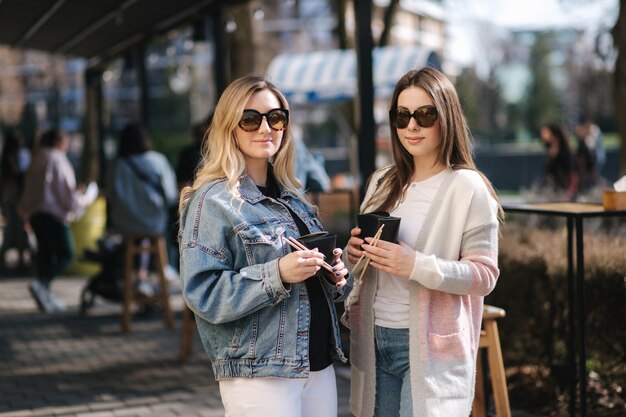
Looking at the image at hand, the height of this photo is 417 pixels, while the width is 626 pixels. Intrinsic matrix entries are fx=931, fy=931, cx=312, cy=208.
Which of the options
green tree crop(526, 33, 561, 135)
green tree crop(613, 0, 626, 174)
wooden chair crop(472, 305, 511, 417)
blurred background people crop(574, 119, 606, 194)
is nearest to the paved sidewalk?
wooden chair crop(472, 305, 511, 417)

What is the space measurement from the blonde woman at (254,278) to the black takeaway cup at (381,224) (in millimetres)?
136

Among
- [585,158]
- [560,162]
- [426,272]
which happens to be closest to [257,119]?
[426,272]

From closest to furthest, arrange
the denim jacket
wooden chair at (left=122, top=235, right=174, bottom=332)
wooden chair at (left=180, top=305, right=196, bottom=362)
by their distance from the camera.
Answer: the denim jacket
wooden chair at (left=180, top=305, right=196, bottom=362)
wooden chair at (left=122, top=235, right=174, bottom=332)

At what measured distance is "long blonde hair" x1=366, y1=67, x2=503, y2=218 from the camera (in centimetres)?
319

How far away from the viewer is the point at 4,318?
32.3 ft

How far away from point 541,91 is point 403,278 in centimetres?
6094

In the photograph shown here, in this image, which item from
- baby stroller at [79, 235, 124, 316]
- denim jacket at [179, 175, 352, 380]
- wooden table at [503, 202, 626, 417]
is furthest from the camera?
baby stroller at [79, 235, 124, 316]

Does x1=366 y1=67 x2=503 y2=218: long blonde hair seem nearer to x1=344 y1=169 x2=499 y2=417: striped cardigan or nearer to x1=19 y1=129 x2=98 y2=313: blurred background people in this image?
x1=344 y1=169 x2=499 y2=417: striped cardigan

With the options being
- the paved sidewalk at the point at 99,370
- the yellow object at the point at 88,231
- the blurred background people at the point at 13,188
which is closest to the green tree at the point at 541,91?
the yellow object at the point at 88,231

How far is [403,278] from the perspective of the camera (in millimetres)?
3193

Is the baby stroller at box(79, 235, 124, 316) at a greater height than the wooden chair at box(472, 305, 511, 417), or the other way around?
the wooden chair at box(472, 305, 511, 417)

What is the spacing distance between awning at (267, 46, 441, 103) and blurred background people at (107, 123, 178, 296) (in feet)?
25.9

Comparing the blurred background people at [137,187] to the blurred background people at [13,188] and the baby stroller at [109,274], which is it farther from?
the blurred background people at [13,188]

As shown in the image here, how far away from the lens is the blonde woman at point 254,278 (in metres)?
2.92
